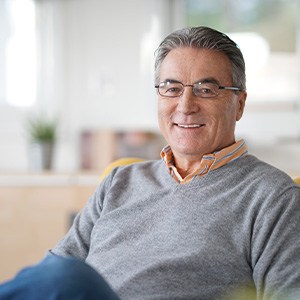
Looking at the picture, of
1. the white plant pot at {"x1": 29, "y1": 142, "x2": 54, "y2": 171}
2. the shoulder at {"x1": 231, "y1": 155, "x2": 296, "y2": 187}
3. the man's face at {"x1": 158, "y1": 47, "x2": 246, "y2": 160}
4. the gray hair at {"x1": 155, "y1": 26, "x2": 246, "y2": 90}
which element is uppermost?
the gray hair at {"x1": 155, "y1": 26, "x2": 246, "y2": 90}

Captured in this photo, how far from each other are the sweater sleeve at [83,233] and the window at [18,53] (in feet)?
7.65

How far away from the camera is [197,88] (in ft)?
6.04

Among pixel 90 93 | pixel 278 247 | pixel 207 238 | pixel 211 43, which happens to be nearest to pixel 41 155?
pixel 90 93

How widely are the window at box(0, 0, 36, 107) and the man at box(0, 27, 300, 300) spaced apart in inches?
91.9

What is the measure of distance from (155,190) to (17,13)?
2.67 metres

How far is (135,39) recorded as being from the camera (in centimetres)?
407

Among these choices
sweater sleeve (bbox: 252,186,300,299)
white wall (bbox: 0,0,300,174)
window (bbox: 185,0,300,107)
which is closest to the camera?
sweater sleeve (bbox: 252,186,300,299)

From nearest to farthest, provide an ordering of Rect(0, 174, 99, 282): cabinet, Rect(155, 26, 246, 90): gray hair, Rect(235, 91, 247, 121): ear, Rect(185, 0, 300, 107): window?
Rect(155, 26, 246, 90): gray hair, Rect(235, 91, 247, 121): ear, Rect(0, 174, 99, 282): cabinet, Rect(185, 0, 300, 107): window

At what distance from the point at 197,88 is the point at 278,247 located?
0.50 meters

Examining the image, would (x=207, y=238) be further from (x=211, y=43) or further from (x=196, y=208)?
(x=211, y=43)

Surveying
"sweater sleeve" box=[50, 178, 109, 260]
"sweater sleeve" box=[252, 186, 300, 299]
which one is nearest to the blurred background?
"sweater sleeve" box=[50, 178, 109, 260]

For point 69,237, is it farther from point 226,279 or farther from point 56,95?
point 56,95

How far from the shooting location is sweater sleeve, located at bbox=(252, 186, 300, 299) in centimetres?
153

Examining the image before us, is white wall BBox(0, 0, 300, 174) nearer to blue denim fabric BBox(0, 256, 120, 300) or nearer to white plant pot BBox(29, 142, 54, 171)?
white plant pot BBox(29, 142, 54, 171)
